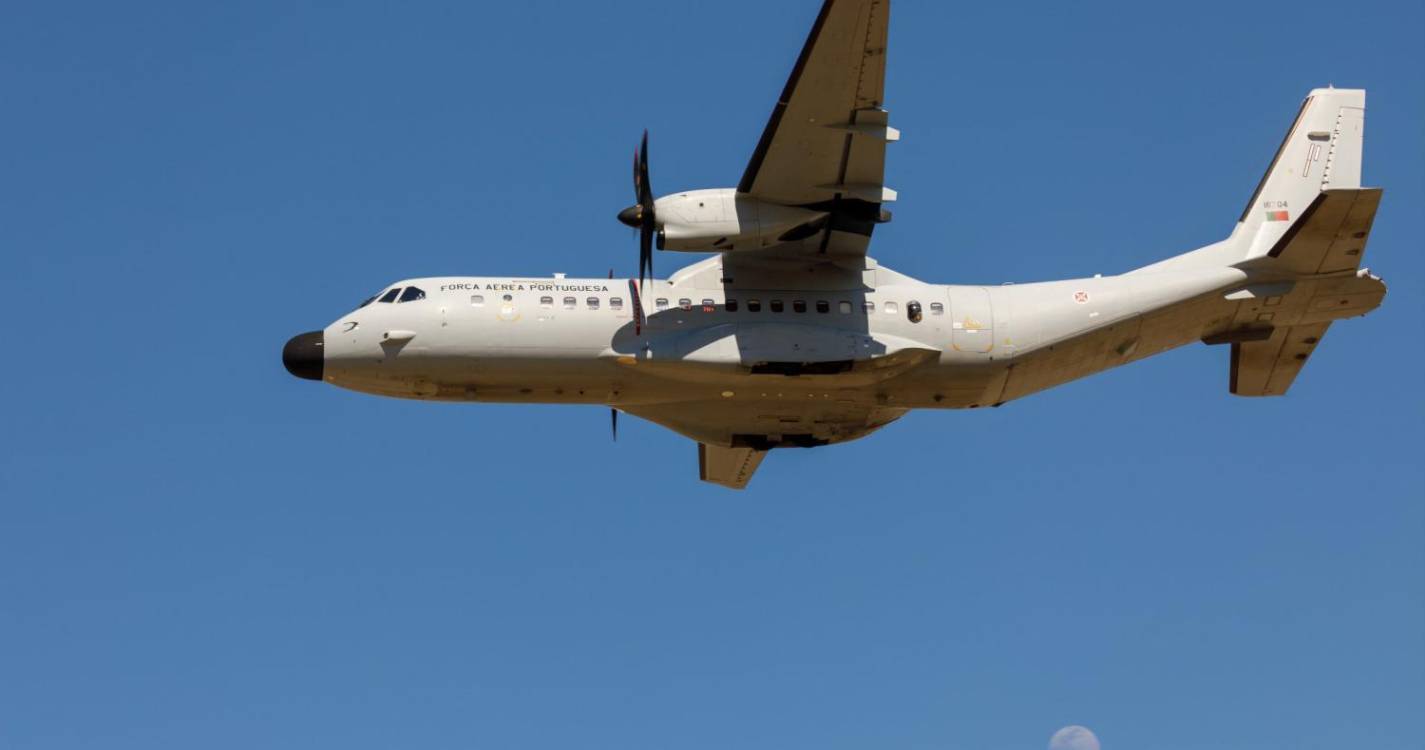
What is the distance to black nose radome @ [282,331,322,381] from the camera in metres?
29.9

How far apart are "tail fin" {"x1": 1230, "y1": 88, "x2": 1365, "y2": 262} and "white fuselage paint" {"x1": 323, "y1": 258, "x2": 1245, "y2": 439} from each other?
2474 mm

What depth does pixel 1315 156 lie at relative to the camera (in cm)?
3344

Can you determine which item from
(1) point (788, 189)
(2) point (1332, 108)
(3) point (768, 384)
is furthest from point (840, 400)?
(2) point (1332, 108)

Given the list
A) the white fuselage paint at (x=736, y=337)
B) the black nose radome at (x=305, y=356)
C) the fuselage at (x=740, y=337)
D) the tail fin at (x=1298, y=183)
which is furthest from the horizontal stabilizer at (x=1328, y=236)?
the black nose radome at (x=305, y=356)

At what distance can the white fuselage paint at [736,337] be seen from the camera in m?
29.6

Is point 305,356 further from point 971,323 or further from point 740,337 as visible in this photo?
point 971,323

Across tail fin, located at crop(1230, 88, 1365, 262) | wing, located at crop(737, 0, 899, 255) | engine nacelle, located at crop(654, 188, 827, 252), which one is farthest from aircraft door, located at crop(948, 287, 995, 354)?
tail fin, located at crop(1230, 88, 1365, 262)

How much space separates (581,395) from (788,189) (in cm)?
447

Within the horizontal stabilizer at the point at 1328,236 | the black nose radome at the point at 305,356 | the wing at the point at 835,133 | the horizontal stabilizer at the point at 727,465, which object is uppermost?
the wing at the point at 835,133

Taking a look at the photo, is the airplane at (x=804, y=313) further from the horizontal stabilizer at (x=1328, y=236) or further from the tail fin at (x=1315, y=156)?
the tail fin at (x=1315, y=156)

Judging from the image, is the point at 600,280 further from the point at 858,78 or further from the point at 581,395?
the point at 858,78

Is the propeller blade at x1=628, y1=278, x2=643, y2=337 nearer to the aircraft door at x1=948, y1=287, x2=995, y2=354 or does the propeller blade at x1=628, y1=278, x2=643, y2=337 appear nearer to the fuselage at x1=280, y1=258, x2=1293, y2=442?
the fuselage at x1=280, y1=258, x2=1293, y2=442

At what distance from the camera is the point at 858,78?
91.4 ft

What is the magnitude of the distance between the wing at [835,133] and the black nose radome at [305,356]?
6.87 meters
